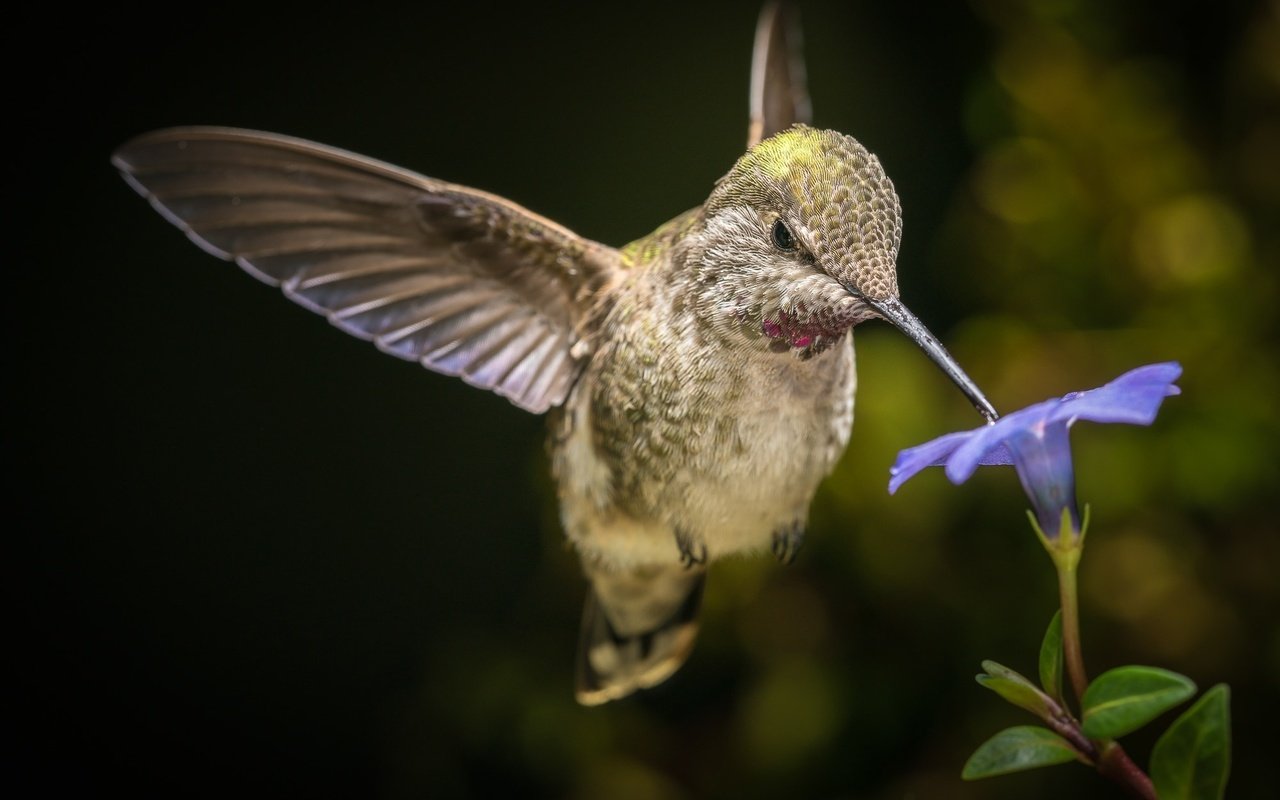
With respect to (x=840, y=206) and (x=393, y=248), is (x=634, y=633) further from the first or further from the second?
(x=840, y=206)

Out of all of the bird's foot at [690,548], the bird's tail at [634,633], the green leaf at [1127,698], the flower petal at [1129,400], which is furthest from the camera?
the bird's tail at [634,633]

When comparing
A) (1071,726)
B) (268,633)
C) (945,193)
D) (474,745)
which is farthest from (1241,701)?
(268,633)

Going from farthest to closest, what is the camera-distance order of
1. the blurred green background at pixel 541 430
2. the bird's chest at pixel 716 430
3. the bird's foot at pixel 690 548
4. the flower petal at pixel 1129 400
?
the blurred green background at pixel 541 430, the bird's foot at pixel 690 548, the bird's chest at pixel 716 430, the flower petal at pixel 1129 400

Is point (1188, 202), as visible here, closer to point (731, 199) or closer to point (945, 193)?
point (945, 193)

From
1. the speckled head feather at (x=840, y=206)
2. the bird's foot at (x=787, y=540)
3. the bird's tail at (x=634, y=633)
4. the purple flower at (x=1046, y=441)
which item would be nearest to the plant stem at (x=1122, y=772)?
the purple flower at (x=1046, y=441)

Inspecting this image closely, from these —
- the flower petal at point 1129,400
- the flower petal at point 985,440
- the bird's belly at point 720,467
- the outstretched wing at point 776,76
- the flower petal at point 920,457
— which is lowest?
the bird's belly at point 720,467

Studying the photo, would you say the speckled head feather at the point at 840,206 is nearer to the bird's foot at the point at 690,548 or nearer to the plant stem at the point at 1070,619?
the plant stem at the point at 1070,619

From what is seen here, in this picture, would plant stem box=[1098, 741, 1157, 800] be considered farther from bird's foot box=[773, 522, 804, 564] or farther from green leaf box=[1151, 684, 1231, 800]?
bird's foot box=[773, 522, 804, 564]
